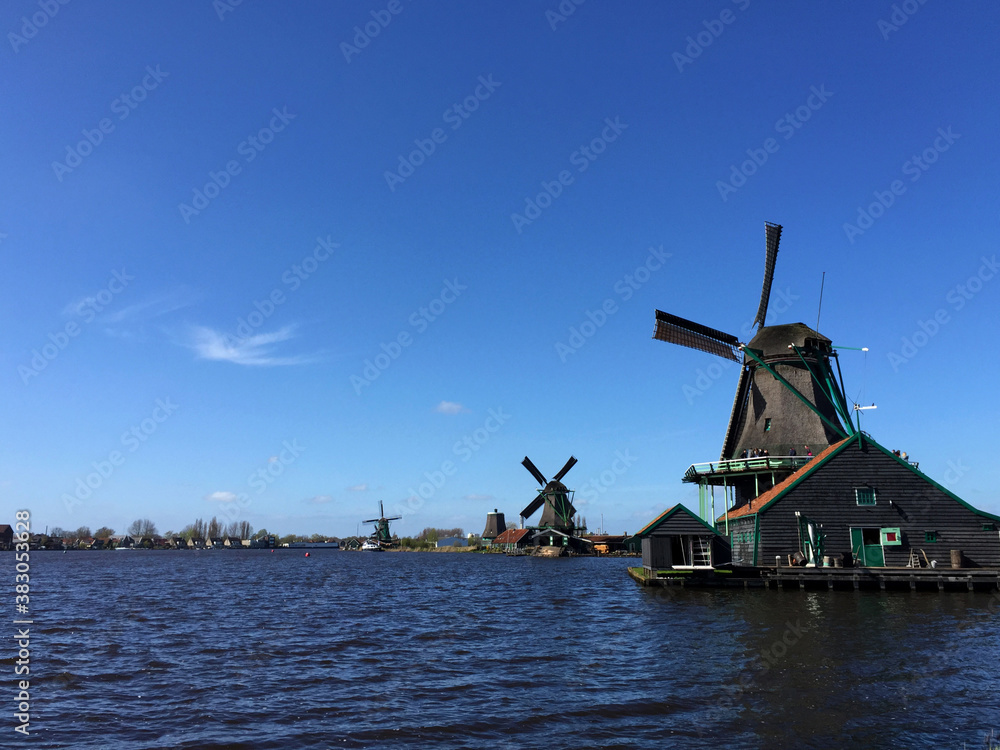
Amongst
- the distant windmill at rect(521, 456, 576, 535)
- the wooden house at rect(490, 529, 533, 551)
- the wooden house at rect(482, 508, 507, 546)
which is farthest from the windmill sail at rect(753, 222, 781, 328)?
the wooden house at rect(482, 508, 507, 546)

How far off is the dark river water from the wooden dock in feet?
5.58

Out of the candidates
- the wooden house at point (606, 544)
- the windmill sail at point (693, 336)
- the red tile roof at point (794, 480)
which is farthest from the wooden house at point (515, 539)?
the red tile roof at point (794, 480)

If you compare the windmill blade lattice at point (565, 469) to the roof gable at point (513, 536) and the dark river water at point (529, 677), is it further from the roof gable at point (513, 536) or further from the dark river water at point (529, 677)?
the dark river water at point (529, 677)

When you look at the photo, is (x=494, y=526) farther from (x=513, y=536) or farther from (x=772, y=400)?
(x=772, y=400)

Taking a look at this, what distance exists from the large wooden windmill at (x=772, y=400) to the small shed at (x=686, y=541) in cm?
623

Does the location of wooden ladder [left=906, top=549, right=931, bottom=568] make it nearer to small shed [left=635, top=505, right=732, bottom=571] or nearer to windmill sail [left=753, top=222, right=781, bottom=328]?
small shed [left=635, top=505, right=732, bottom=571]

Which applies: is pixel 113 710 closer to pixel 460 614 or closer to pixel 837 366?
pixel 460 614

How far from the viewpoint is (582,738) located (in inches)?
455

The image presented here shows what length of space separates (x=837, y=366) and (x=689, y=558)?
58.9 ft

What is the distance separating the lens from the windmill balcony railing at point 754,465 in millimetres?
40375

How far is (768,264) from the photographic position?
52.2 m

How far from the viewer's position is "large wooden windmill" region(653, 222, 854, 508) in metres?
42.2

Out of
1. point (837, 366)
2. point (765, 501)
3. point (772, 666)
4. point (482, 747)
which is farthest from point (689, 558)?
point (482, 747)

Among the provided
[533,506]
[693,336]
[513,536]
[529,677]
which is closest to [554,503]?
[533,506]
